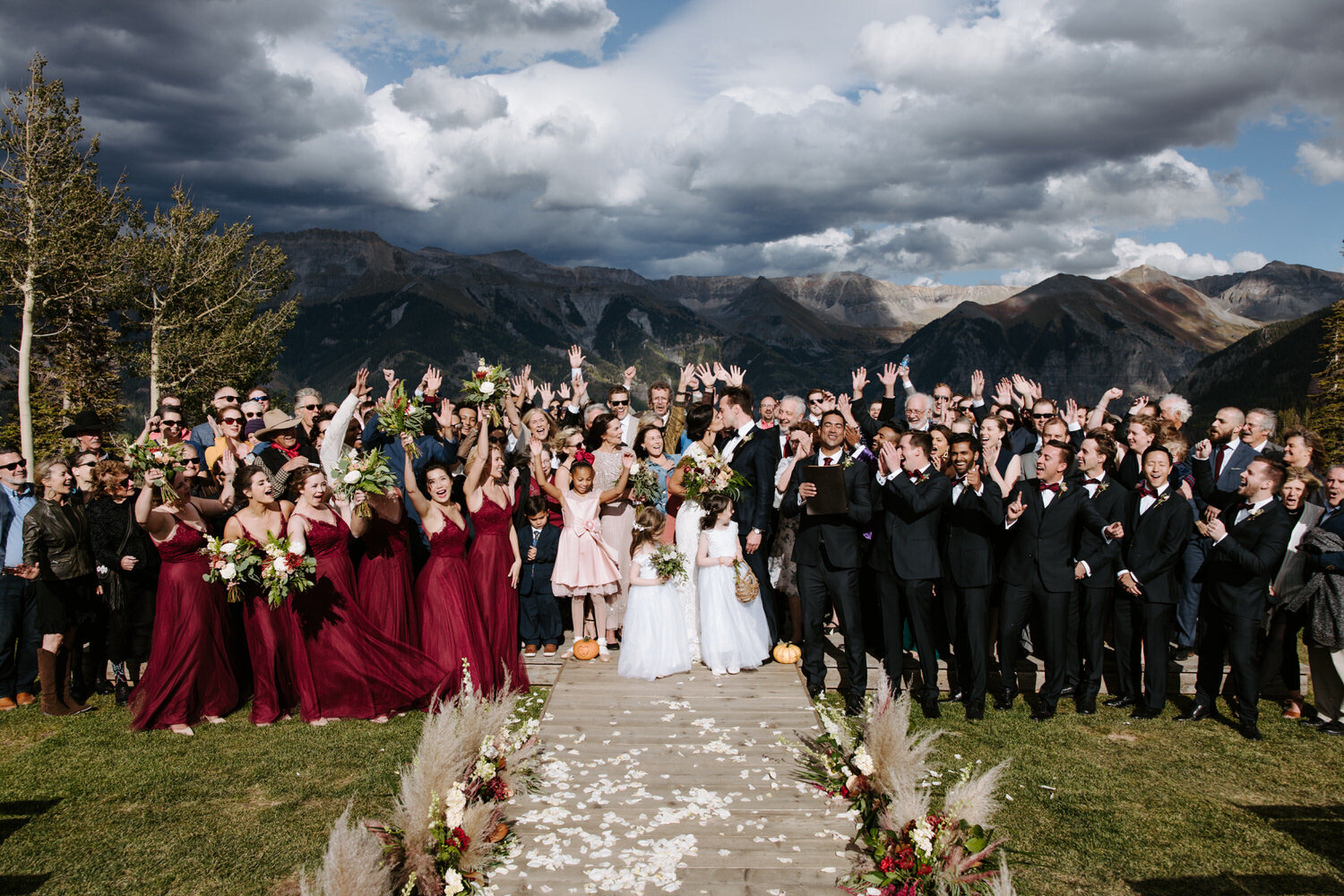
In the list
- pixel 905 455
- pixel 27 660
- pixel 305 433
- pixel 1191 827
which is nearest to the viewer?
pixel 1191 827

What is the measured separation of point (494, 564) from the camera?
7711mm

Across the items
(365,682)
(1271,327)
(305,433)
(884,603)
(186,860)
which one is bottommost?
(186,860)

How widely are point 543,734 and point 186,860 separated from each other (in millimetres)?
2620

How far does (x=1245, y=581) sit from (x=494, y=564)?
707cm

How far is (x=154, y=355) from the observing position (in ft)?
130

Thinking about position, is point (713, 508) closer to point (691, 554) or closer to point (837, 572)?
point (691, 554)

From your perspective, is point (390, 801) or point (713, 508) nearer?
point (390, 801)

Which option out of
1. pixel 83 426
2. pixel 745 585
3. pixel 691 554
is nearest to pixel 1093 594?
pixel 745 585

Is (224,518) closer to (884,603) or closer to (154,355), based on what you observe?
(884,603)

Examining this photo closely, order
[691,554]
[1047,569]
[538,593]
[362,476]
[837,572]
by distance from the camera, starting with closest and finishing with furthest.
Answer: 1. [362,476]
2. [1047,569]
3. [837,572]
4. [691,554]
5. [538,593]

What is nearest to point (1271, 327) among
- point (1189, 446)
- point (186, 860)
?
point (1189, 446)

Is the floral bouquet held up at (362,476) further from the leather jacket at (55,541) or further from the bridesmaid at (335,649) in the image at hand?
the leather jacket at (55,541)

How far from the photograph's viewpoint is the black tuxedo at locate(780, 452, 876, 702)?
23.5ft

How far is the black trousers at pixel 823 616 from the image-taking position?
281 inches
